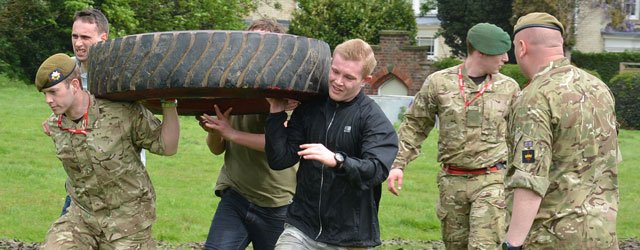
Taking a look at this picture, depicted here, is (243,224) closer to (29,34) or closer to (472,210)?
(472,210)

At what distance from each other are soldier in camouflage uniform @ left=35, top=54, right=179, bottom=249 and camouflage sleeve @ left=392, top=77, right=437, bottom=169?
7.04ft

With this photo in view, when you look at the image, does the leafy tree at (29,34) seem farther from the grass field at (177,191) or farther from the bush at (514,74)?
the bush at (514,74)

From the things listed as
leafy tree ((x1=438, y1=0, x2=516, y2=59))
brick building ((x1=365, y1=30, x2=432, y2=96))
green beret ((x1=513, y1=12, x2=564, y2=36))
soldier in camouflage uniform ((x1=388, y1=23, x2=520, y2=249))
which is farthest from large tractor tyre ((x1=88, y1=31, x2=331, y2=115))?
leafy tree ((x1=438, y1=0, x2=516, y2=59))

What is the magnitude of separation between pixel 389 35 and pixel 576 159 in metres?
27.8

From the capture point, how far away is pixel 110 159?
6344 millimetres

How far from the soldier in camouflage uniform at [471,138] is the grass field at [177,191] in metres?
4.01

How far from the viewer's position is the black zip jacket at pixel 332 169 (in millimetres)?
5906

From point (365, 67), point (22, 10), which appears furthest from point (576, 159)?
point (22, 10)

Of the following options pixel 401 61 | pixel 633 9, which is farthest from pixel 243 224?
pixel 633 9

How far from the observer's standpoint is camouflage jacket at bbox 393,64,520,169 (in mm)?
7707

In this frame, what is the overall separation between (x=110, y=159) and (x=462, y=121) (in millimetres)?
2746

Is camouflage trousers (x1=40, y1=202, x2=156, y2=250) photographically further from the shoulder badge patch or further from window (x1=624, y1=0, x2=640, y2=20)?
window (x1=624, y1=0, x2=640, y2=20)

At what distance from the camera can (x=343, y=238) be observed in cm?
595

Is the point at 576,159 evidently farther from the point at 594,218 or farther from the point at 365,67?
the point at 365,67
